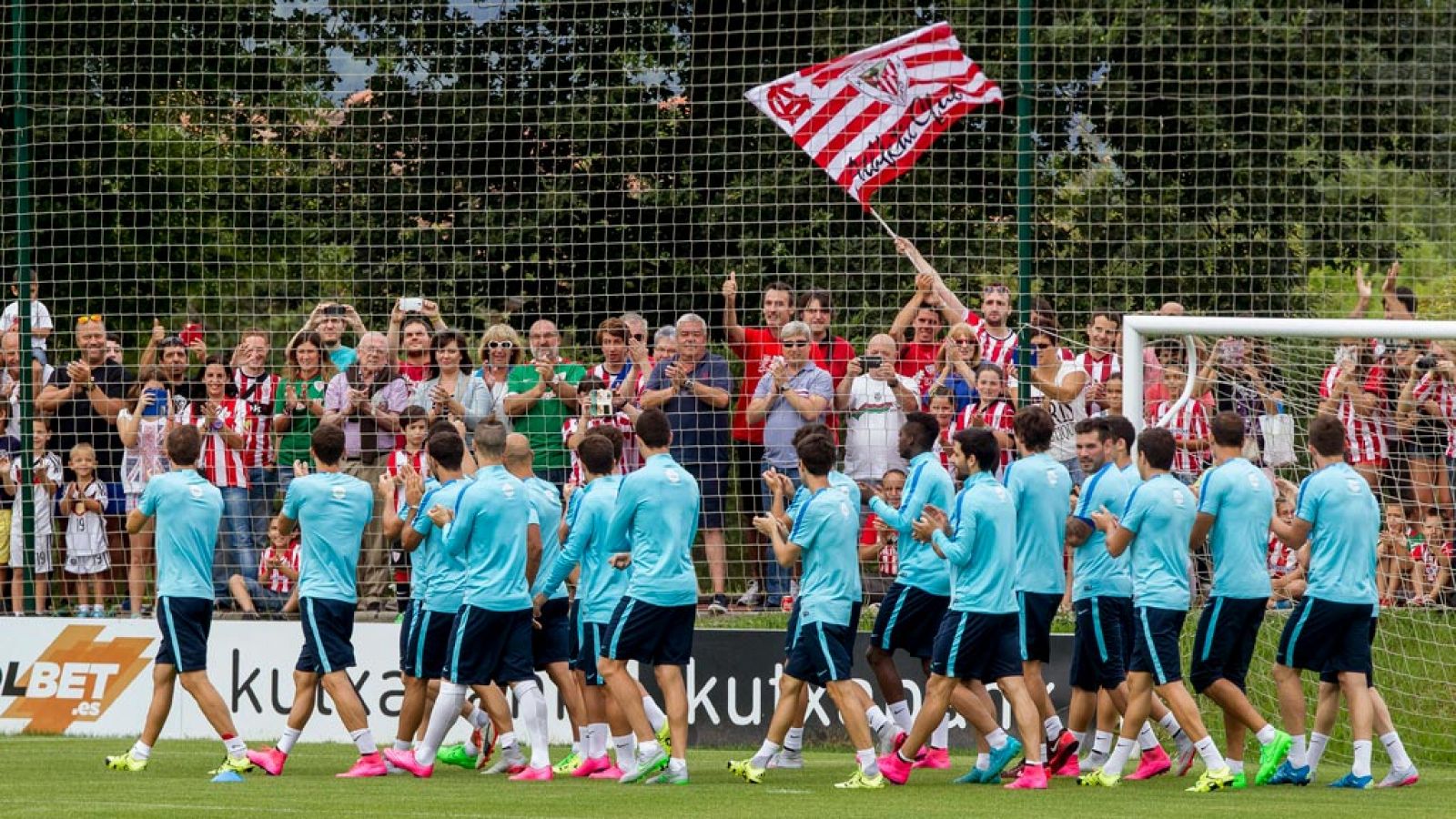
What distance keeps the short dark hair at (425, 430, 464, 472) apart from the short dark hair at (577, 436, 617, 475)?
2.50 ft

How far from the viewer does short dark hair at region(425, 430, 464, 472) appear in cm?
1274

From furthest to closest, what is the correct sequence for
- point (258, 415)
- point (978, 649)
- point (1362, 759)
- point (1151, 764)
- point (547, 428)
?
point (258, 415)
point (547, 428)
point (1151, 764)
point (1362, 759)
point (978, 649)

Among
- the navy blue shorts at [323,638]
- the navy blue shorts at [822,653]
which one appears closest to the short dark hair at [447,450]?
the navy blue shorts at [323,638]

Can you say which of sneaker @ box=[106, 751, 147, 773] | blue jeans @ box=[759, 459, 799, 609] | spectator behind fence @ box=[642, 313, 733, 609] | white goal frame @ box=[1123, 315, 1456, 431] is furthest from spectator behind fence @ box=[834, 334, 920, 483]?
sneaker @ box=[106, 751, 147, 773]

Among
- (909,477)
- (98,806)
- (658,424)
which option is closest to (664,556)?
(658,424)

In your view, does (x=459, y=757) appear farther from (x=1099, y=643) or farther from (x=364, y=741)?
(x=1099, y=643)

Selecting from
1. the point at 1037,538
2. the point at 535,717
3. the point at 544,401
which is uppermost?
the point at 544,401

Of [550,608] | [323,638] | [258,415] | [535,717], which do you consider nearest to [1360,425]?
[550,608]

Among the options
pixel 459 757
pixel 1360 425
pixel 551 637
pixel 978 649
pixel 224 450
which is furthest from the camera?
pixel 224 450

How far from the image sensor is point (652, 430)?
1229cm

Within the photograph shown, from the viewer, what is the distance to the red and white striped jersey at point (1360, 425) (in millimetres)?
14984

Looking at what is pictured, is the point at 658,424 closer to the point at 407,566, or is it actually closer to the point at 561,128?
the point at 407,566

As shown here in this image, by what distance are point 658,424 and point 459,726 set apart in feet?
14.1

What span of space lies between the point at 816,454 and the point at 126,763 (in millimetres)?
4789
